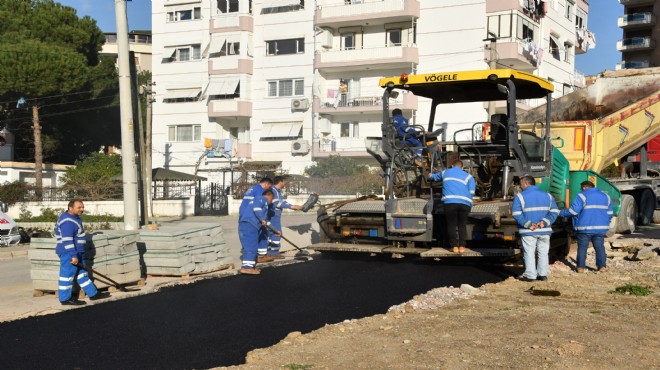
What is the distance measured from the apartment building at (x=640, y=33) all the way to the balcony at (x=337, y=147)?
1445 inches

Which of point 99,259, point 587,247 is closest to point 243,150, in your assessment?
point 587,247

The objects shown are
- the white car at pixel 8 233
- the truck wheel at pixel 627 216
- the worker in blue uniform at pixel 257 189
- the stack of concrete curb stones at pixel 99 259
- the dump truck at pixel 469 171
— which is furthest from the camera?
the white car at pixel 8 233

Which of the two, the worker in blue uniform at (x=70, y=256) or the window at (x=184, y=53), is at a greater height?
the window at (x=184, y=53)

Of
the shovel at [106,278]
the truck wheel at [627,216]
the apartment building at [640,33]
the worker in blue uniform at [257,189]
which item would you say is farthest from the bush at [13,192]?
the apartment building at [640,33]

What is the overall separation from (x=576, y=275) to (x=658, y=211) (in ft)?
33.4

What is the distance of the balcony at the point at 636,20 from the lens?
67.9 metres

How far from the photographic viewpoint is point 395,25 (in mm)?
39969

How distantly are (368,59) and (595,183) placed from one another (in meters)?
27.0

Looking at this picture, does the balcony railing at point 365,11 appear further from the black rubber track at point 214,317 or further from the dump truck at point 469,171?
the black rubber track at point 214,317

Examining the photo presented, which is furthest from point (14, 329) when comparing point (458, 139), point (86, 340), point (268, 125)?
point (268, 125)

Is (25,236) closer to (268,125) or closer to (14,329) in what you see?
(14,329)

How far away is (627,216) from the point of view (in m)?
16.7

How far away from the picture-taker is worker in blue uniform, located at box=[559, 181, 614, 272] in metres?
10.8

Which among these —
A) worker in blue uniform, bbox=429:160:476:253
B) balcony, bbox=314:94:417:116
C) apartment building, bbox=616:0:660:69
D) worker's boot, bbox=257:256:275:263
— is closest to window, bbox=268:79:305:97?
balcony, bbox=314:94:417:116
